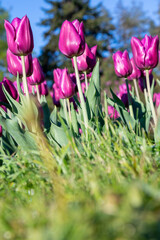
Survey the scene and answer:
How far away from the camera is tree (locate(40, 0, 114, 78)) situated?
1069 inches

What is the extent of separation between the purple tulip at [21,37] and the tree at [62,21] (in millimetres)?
24836

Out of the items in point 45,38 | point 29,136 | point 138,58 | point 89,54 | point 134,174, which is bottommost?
point 134,174

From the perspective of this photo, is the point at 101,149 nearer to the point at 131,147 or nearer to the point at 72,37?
the point at 131,147

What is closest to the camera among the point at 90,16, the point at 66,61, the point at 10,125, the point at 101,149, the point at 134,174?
the point at 134,174

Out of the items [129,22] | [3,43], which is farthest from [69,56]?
[129,22]

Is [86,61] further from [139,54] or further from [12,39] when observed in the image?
[12,39]

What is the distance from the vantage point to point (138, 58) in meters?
2.26

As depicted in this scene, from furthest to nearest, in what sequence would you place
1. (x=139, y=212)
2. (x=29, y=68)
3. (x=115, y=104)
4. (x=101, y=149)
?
(x=115, y=104)
(x=29, y=68)
(x=101, y=149)
(x=139, y=212)

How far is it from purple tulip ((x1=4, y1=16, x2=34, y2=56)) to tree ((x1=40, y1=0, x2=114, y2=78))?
24.8 m

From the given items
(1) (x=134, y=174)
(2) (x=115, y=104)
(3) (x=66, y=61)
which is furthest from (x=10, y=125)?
(3) (x=66, y=61)

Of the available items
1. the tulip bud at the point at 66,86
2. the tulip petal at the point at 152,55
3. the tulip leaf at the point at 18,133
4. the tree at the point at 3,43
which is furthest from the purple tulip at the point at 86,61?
the tree at the point at 3,43

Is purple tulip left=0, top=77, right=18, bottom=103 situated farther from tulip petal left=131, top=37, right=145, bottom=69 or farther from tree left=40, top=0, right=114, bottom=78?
tree left=40, top=0, right=114, bottom=78

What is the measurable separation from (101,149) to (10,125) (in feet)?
2.44

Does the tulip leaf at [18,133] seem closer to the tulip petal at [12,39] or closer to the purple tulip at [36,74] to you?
the tulip petal at [12,39]
